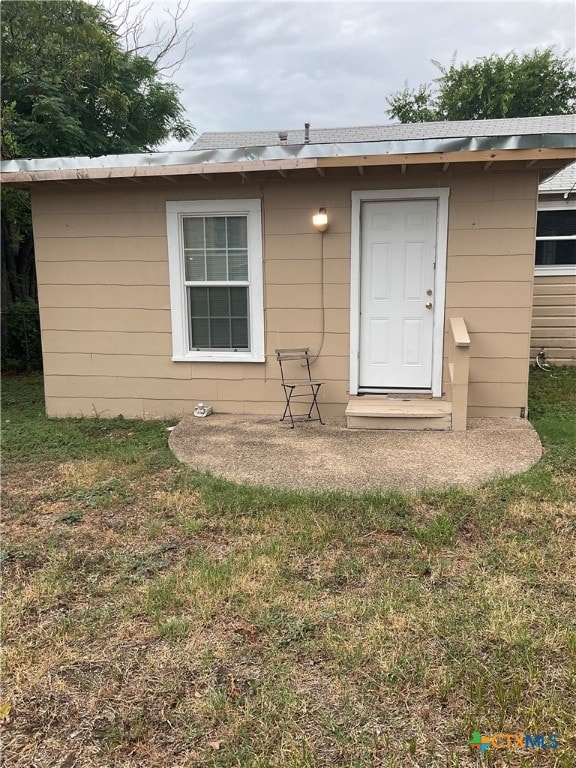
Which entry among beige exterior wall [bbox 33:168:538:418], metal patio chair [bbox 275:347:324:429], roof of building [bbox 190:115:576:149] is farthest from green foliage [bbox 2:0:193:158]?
metal patio chair [bbox 275:347:324:429]

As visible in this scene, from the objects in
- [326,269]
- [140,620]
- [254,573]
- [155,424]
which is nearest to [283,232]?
[326,269]

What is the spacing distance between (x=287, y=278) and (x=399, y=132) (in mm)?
5875

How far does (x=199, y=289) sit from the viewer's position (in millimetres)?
5676

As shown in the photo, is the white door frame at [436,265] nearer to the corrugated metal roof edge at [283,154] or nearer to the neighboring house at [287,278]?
the neighboring house at [287,278]

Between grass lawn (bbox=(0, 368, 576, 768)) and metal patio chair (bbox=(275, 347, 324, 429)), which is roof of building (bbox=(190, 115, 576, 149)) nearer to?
metal patio chair (bbox=(275, 347, 324, 429))

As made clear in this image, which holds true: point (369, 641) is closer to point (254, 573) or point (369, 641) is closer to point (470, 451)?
point (254, 573)

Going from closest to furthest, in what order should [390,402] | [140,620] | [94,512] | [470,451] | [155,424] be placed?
[140,620] → [94,512] → [470,451] → [390,402] → [155,424]

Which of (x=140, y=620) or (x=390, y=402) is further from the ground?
(x=390, y=402)

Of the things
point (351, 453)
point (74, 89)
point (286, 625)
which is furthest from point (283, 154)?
point (74, 89)

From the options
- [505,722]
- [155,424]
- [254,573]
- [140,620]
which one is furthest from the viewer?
[155,424]

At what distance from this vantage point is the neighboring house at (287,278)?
5008 mm

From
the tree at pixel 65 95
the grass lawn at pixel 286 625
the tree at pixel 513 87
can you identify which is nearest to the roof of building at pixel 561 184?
the grass lawn at pixel 286 625

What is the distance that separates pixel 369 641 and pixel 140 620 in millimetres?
985

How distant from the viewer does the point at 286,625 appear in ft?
7.66
